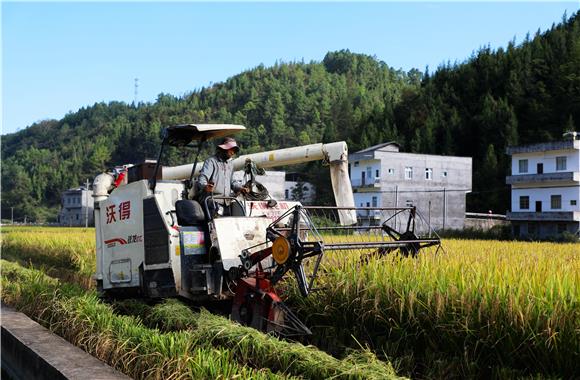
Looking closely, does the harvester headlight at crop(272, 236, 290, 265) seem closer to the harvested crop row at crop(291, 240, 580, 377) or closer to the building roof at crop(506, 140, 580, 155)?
the harvested crop row at crop(291, 240, 580, 377)

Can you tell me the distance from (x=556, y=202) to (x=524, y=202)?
3516 millimetres

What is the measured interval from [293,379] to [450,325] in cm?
193

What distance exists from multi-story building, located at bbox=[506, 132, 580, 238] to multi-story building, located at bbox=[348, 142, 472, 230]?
9.23 metres

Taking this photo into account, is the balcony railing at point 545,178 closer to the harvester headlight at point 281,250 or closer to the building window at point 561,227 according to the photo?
the building window at point 561,227

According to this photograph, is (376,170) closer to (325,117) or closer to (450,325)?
(450,325)

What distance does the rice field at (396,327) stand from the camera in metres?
5.20

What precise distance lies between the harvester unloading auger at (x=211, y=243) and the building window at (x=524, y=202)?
48.0 meters

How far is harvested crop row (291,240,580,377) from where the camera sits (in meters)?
5.28

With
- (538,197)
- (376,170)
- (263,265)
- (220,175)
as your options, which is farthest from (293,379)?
(376,170)

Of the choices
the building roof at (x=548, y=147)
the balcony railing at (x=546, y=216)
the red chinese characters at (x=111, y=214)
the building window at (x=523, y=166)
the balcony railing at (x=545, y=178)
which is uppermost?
the building roof at (x=548, y=147)

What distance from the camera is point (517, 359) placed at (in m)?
5.44

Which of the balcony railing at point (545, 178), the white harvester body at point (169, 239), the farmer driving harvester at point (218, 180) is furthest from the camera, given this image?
the balcony railing at point (545, 178)

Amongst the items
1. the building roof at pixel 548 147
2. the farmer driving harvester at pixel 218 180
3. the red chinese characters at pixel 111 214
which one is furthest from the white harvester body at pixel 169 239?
the building roof at pixel 548 147

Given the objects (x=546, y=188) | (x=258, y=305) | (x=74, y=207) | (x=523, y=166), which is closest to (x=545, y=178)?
(x=546, y=188)
